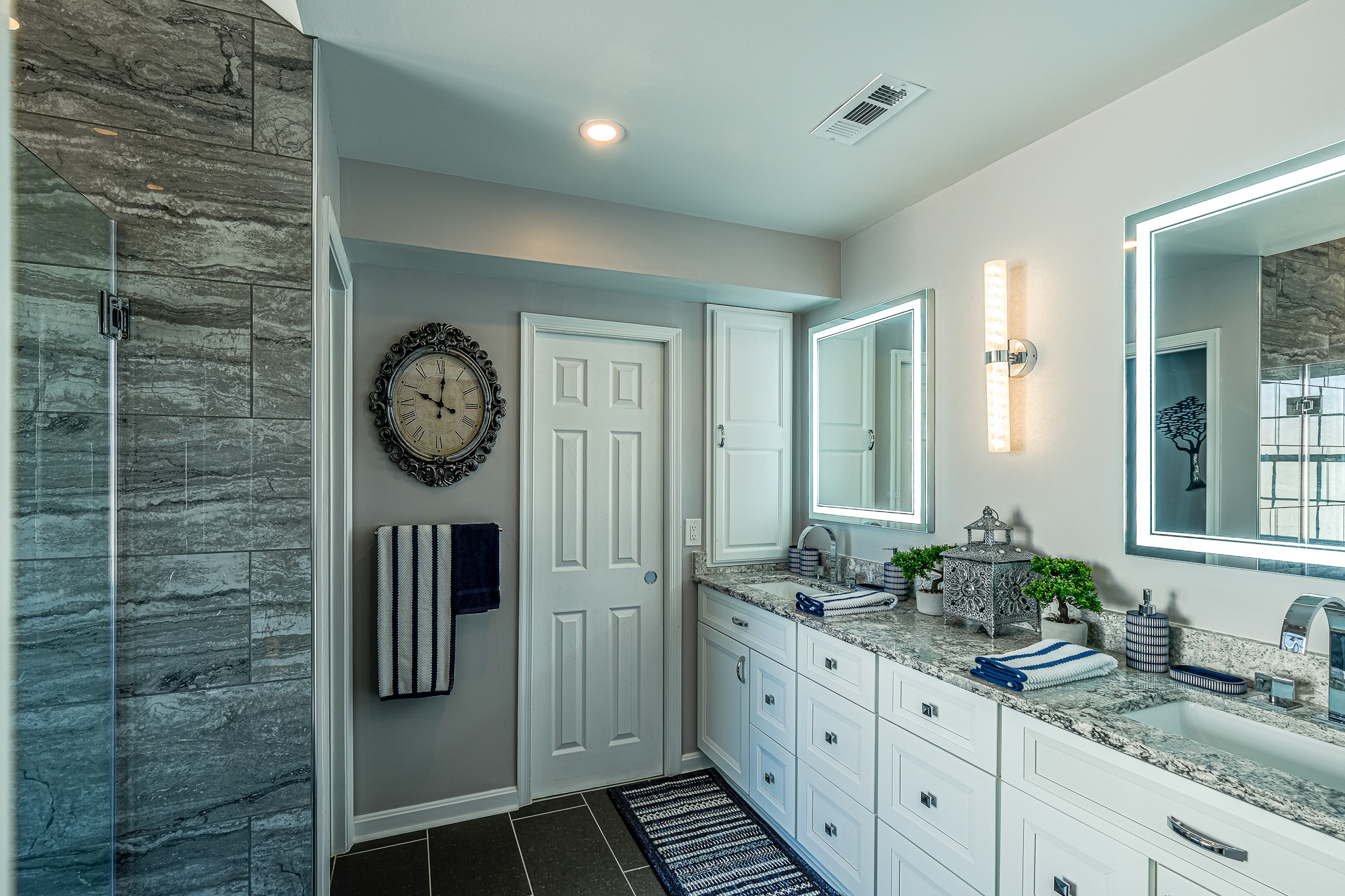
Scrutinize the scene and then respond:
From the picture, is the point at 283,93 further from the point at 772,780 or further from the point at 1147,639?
the point at 772,780

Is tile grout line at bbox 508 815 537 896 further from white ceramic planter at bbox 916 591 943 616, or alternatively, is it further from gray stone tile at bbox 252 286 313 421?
gray stone tile at bbox 252 286 313 421

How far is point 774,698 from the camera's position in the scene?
2.53 meters

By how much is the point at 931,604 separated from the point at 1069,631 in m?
0.49

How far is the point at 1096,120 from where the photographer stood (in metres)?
1.94

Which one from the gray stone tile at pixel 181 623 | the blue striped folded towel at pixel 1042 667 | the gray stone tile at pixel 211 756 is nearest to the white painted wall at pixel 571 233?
the gray stone tile at pixel 181 623

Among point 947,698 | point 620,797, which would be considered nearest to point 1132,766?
point 947,698

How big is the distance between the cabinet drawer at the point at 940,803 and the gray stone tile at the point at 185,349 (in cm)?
187

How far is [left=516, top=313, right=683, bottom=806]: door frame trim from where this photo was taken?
9.04 ft

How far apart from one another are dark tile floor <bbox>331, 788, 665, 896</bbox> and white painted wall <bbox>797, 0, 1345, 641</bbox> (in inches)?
61.5

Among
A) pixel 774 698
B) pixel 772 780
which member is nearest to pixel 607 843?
pixel 772 780

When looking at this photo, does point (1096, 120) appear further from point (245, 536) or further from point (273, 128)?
point (245, 536)

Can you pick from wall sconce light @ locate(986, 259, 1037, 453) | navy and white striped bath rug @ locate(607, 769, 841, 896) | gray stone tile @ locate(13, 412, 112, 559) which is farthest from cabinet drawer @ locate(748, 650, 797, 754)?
gray stone tile @ locate(13, 412, 112, 559)

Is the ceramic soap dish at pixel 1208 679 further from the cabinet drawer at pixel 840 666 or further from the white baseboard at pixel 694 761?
the white baseboard at pixel 694 761

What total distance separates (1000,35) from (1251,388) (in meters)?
1.02
